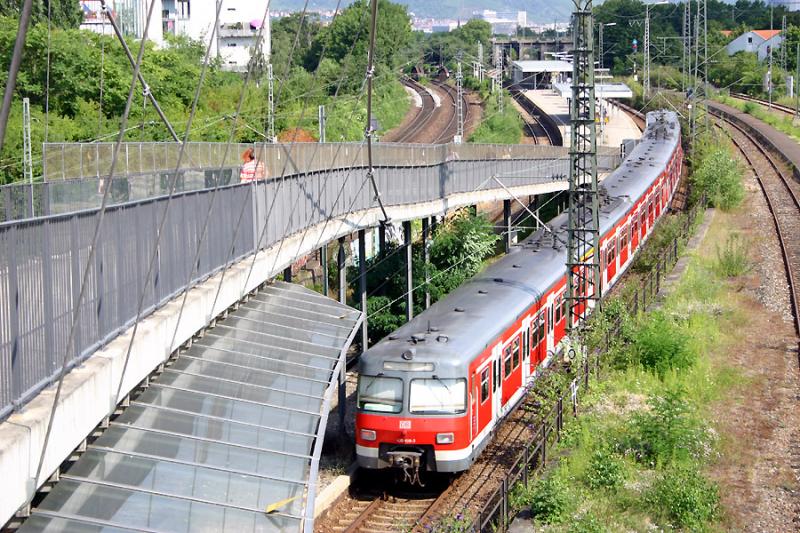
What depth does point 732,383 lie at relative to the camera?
20.9 metres

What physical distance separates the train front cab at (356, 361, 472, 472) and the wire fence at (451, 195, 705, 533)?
0.80 metres

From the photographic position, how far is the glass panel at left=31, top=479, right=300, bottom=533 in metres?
8.65

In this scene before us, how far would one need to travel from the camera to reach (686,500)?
1420 cm

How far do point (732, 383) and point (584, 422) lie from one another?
4.04 meters

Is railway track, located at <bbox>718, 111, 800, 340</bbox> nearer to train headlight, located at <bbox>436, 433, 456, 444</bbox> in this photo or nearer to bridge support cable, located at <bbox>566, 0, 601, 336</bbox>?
bridge support cable, located at <bbox>566, 0, 601, 336</bbox>

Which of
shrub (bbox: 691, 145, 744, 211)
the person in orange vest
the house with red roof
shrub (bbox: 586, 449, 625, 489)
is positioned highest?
the house with red roof

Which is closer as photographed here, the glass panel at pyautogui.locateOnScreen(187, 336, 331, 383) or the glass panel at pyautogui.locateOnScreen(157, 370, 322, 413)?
the glass panel at pyautogui.locateOnScreen(157, 370, 322, 413)

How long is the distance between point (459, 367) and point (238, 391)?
14.1 feet

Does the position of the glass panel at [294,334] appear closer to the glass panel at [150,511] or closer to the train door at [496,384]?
the train door at [496,384]

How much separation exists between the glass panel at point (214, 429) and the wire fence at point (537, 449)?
2.37 meters

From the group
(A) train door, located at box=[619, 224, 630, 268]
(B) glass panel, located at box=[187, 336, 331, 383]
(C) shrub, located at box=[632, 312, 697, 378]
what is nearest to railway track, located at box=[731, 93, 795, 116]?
(A) train door, located at box=[619, 224, 630, 268]

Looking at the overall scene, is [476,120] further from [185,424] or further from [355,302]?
[185,424]

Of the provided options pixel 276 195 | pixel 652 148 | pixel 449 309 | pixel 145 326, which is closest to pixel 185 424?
pixel 145 326

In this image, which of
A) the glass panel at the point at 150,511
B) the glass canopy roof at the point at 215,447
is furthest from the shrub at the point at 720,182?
the glass panel at the point at 150,511
